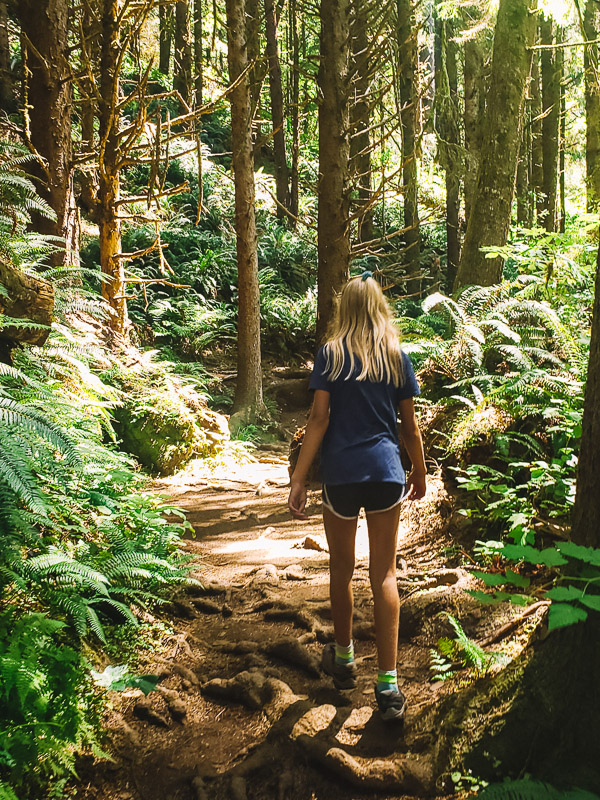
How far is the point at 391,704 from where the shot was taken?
268cm

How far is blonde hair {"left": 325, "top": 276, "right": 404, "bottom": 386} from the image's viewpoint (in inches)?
118

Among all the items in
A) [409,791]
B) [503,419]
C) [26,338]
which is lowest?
[409,791]

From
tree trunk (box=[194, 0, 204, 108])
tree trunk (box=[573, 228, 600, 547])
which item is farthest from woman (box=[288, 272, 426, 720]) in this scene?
tree trunk (box=[194, 0, 204, 108])

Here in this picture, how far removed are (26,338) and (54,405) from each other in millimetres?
569

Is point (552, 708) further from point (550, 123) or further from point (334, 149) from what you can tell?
point (550, 123)

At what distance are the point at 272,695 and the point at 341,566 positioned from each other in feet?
2.49

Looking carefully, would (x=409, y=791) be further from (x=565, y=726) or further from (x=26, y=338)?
(x=26, y=338)

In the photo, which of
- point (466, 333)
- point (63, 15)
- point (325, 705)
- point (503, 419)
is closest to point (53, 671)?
point (325, 705)

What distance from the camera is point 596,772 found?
187cm

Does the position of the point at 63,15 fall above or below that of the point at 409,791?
above

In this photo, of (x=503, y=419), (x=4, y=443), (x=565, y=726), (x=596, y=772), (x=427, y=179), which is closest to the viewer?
(x=596, y=772)

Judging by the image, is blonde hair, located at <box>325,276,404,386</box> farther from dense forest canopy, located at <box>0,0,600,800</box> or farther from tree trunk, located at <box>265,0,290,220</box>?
tree trunk, located at <box>265,0,290,220</box>

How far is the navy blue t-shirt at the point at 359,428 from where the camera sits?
2.90m

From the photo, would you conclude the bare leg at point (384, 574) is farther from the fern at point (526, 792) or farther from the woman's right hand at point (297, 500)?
the fern at point (526, 792)
